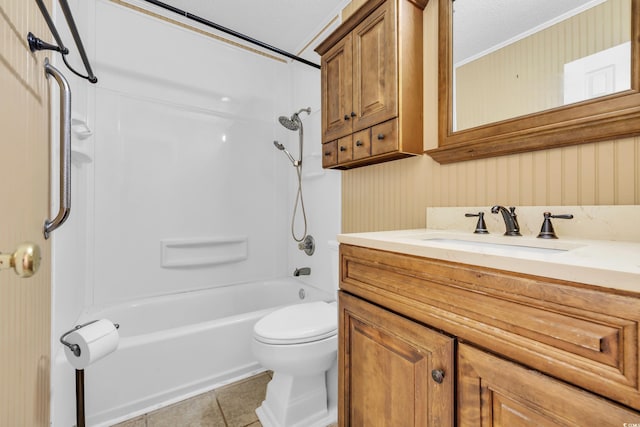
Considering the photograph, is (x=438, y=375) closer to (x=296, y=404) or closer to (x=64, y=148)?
(x=296, y=404)

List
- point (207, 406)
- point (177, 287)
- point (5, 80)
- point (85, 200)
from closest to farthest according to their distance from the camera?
point (5, 80), point (207, 406), point (85, 200), point (177, 287)

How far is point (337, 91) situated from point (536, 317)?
4.57 feet

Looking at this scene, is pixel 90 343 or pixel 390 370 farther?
pixel 90 343

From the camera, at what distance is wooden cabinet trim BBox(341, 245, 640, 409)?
41 centimetres

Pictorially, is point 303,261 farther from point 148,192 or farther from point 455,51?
point 455,51

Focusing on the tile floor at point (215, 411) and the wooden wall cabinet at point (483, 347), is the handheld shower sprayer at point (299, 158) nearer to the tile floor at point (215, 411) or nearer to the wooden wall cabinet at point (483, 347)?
the tile floor at point (215, 411)

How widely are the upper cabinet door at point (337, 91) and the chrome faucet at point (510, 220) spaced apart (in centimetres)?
81

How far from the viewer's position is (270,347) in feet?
3.84

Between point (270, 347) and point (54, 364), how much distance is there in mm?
893

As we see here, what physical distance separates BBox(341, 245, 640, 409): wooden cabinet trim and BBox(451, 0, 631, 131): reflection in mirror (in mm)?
728

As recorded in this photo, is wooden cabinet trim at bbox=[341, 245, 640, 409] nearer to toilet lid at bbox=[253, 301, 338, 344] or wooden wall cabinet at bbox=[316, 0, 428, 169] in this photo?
toilet lid at bbox=[253, 301, 338, 344]

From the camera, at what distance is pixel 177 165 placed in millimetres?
2000

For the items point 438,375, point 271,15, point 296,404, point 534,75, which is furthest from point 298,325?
point 271,15

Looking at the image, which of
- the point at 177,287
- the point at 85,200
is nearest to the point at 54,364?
the point at 177,287
